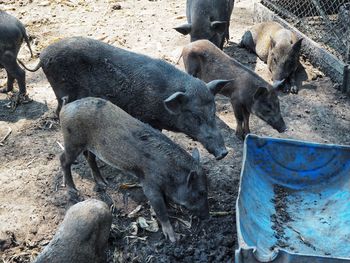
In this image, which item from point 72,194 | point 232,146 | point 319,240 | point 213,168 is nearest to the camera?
point 319,240

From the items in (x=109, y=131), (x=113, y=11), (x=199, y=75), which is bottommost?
(x=113, y=11)

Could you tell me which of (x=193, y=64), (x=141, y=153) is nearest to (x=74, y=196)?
(x=141, y=153)

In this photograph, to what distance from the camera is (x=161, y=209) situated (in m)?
4.06

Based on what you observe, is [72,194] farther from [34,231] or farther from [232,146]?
[232,146]

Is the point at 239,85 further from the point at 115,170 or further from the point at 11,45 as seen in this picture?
the point at 11,45

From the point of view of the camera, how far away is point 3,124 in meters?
5.84

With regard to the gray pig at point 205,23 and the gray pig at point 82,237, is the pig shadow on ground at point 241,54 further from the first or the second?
the gray pig at point 82,237

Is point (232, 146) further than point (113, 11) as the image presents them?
No

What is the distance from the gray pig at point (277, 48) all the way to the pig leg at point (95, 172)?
2.96 meters

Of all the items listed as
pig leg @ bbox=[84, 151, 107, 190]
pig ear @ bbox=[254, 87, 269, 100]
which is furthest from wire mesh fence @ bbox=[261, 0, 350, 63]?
pig leg @ bbox=[84, 151, 107, 190]

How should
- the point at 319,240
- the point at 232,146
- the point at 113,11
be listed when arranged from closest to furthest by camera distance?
the point at 319,240, the point at 232,146, the point at 113,11

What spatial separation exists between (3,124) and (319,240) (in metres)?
3.78

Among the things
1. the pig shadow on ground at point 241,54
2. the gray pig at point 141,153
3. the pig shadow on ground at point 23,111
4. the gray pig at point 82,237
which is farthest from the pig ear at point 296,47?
the gray pig at point 82,237

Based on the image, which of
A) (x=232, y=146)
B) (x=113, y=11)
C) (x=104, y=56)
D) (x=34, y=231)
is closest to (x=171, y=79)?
(x=104, y=56)
